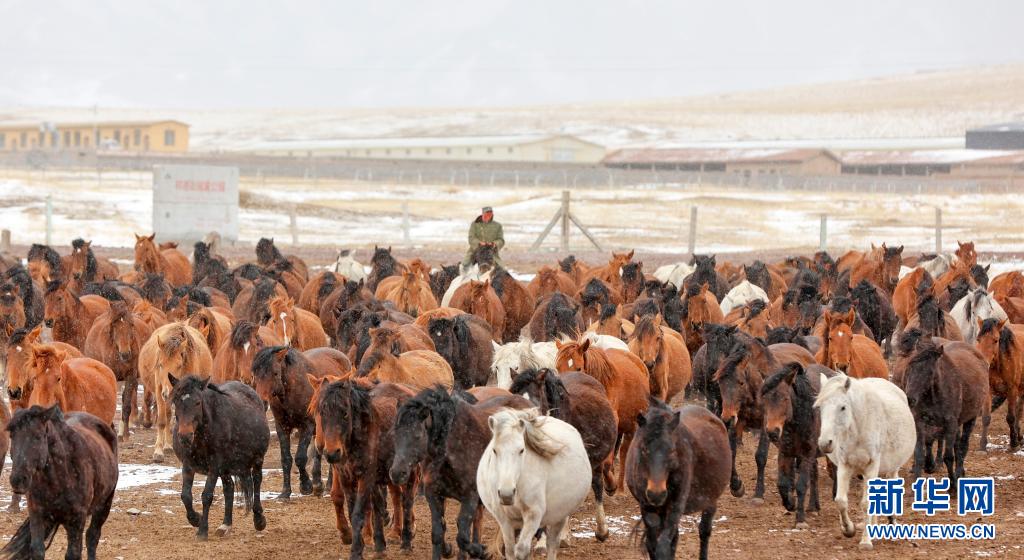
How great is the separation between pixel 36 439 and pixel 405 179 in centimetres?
Answer: 6374

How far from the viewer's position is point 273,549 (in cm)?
1009

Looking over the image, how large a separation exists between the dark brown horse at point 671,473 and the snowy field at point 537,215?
2514 cm

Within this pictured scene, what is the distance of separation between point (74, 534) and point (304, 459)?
3.10 metres

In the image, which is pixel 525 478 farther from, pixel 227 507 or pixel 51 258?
pixel 51 258

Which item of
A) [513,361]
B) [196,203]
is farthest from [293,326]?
[196,203]

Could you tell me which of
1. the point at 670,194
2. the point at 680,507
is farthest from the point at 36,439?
the point at 670,194

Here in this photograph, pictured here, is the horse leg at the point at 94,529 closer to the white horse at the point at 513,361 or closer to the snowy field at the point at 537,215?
the white horse at the point at 513,361

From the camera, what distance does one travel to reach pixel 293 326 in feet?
49.4

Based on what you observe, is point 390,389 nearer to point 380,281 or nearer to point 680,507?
point 680,507

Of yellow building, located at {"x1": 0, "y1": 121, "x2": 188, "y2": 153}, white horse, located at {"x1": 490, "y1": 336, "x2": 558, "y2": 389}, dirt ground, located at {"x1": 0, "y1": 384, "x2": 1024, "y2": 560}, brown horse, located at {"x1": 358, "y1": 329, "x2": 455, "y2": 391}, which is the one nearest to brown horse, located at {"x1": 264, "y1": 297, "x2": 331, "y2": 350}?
dirt ground, located at {"x1": 0, "y1": 384, "x2": 1024, "y2": 560}

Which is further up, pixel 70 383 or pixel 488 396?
pixel 488 396

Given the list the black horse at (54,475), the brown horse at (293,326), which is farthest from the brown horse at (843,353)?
the black horse at (54,475)

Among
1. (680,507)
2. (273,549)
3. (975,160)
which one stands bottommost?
(273,549)

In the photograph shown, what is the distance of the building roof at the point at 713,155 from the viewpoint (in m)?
86.3
